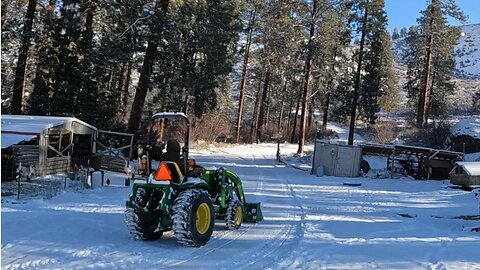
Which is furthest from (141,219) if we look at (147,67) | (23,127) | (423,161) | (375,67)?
(375,67)

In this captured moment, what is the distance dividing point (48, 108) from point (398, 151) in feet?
60.7

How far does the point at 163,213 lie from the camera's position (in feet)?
25.0

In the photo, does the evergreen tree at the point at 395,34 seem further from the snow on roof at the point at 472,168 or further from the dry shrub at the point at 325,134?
the snow on roof at the point at 472,168

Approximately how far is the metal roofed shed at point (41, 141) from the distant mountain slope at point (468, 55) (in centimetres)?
9129

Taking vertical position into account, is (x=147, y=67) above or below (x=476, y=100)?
below

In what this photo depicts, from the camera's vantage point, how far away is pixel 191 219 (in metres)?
7.39

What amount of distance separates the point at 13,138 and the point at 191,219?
1098cm

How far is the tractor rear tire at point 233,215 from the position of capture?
8922 mm

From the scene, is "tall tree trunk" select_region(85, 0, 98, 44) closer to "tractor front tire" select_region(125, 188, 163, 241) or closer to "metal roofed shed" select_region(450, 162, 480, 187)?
"metal roofed shed" select_region(450, 162, 480, 187)

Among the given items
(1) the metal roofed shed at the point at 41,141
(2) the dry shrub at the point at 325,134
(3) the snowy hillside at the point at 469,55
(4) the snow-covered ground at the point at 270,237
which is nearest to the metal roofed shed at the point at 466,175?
(4) the snow-covered ground at the point at 270,237

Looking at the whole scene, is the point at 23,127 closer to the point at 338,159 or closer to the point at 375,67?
the point at 338,159

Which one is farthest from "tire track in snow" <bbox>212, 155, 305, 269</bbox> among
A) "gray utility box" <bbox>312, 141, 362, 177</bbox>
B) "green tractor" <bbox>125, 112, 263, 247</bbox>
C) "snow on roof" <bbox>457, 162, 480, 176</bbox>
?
"gray utility box" <bbox>312, 141, 362, 177</bbox>

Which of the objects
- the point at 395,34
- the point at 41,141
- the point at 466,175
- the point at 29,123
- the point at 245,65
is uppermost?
the point at 395,34

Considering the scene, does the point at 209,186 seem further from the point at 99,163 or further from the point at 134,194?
the point at 99,163
